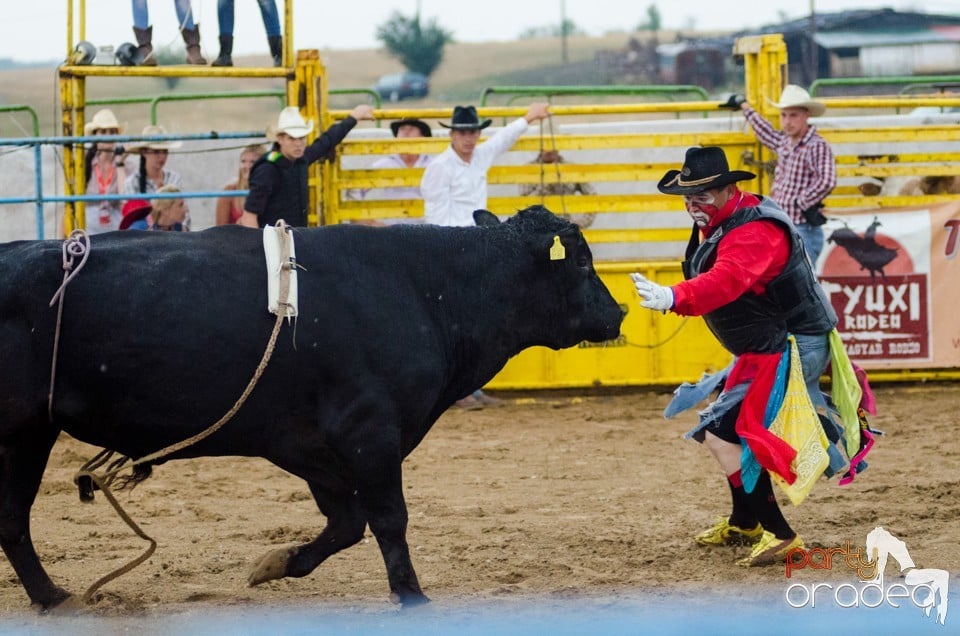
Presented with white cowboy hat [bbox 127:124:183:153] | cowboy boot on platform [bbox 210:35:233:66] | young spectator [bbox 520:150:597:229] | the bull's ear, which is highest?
cowboy boot on platform [bbox 210:35:233:66]

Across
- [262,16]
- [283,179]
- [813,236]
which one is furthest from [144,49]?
[813,236]

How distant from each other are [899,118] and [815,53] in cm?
2363

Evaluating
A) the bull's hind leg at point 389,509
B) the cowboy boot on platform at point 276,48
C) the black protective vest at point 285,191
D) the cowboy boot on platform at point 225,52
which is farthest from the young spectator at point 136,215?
the bull's hind leg at point 389,509

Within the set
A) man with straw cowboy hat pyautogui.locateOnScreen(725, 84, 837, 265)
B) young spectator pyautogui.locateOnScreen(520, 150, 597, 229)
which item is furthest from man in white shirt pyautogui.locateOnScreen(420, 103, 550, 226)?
man with straw cowboy hat pyautogui.locateOnScreen(725, 84, 837, 265)

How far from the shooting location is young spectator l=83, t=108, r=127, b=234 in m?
10.2

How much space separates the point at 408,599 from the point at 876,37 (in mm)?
38392

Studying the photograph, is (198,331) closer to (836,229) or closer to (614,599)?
(614,599)

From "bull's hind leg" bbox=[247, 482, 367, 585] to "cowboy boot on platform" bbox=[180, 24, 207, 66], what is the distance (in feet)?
16.4

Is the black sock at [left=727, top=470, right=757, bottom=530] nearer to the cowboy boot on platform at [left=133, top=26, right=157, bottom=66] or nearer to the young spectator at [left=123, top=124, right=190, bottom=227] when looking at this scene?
the cowboy boot on platform at [left=133, top=26, right=157, bottom=66]

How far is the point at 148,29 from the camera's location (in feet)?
29.9

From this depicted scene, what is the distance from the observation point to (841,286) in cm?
955

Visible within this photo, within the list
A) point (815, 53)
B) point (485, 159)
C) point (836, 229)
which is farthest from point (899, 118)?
point (815, 53)

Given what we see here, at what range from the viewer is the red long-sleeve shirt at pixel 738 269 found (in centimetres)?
493

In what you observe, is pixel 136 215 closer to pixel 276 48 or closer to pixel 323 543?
pixel 276 48
